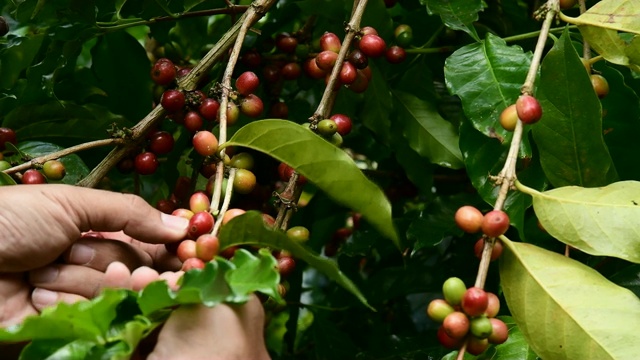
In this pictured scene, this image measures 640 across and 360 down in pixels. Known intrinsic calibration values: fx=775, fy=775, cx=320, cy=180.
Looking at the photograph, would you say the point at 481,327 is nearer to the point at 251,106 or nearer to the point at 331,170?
the point at 331,170

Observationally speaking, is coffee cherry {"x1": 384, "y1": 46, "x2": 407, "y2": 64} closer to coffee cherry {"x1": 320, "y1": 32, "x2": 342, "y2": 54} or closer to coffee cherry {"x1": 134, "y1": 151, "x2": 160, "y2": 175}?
coffee cherry {"x1": 320, "y1": 32, "x2": 342, "y2": 54}

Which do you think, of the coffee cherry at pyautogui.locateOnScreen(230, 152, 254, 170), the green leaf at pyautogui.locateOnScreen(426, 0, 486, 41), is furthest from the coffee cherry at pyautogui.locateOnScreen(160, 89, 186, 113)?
the green leaf at pyautogui.locateOnScreen(426, 0, 486, 41)

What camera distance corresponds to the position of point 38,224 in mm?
1019

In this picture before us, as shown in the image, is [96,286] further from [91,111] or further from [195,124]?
[91,111]

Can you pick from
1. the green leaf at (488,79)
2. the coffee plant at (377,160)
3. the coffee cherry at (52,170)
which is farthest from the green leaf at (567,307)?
the coffee cherry at (52,170)

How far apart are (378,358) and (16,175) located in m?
0.74

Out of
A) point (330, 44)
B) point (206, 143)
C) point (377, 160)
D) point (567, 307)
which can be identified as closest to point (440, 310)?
point (567, 307)

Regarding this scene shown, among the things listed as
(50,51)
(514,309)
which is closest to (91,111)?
(50,51)

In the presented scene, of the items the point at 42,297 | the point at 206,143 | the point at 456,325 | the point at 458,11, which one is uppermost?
the point at 458,11

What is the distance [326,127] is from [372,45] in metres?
0.17

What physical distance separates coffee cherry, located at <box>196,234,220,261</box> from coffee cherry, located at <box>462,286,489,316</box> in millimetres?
303

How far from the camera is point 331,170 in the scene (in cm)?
98

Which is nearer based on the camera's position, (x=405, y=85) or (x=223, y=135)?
(x=223, y=135)

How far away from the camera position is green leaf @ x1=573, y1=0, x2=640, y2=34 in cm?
112
